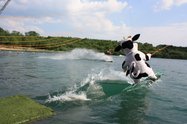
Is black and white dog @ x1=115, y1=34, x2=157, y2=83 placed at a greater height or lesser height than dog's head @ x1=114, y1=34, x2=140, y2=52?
lesser

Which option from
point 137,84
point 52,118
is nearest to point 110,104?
point 137,84

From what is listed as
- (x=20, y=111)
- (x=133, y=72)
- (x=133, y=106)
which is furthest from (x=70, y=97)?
(x=20, y=111)

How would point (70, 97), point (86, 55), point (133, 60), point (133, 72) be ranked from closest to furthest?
point (70, 97) < point (133, 60) < point (133, 72) < point (86, 55)

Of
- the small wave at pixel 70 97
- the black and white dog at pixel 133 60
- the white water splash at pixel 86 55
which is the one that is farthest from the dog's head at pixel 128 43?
the white water splash at pixel 86 55

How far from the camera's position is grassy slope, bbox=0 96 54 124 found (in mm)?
11094

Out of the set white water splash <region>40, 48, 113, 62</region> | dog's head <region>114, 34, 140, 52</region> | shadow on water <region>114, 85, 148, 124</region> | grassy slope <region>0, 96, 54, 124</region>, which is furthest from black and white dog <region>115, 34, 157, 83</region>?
white water splash <region>40, 48, 113, 62</region>

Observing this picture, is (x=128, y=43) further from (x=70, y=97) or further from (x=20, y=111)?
(x=20, y=111)

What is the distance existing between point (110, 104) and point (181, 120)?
118 inches

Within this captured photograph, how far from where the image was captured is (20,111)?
1168 cm

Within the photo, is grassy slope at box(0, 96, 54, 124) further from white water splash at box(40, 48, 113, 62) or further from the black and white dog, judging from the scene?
white water splash at box(40, 48, 113, 62)

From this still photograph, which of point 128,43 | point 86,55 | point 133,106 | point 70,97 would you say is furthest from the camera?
point 86,55

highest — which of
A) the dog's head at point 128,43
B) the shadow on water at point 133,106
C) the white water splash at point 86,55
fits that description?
the dog's head at point 128,43

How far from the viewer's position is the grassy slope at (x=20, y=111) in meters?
11.1

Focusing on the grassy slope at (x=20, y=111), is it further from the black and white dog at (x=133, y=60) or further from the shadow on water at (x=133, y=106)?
the black and white dog at (x=133, y=60)
